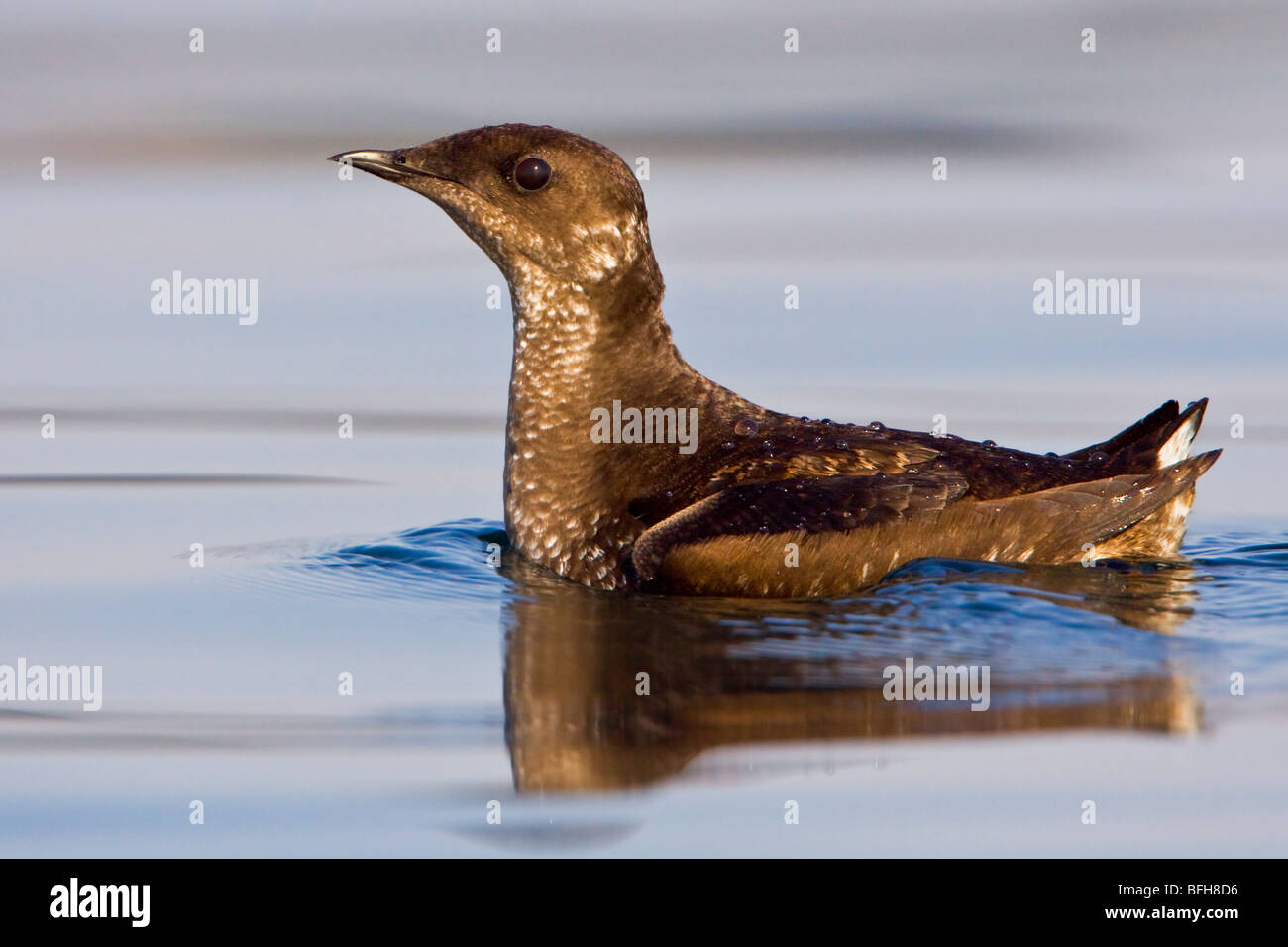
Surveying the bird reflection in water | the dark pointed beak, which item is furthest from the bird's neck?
the dark pointed beak

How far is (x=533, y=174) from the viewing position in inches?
423

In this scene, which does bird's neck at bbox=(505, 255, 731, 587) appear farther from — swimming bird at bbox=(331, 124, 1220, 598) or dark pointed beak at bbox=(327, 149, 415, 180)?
dark pointed beak at bbox=(327, 149, 415, 180)

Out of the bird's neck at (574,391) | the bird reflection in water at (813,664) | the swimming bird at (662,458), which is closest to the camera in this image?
the bird reflection in water at (813,664)

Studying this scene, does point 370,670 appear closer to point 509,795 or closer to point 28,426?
point 509,795

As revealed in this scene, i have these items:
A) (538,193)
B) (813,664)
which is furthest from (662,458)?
(813,664)

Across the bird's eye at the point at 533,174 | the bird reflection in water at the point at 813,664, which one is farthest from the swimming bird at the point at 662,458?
the bird reflection in water at the point at 813,664

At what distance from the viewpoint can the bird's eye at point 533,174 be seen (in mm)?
10750

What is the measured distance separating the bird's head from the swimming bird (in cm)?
1

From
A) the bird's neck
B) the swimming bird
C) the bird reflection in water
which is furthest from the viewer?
the bird's neck

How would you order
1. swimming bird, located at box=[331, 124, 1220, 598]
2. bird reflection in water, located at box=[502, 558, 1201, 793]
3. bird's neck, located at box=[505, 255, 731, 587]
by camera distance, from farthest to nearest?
bird's neck, located at box=[505, 255, 731, 587], swimming bird, located at box=[331, 124, 1220, 598], bird reflection in water, located at box=[502, 558, 1201, 793]

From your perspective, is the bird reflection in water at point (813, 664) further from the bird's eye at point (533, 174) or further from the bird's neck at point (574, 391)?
the bird's eye at point (533, 174)

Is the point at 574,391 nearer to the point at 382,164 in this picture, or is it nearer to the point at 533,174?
the point at 533,174

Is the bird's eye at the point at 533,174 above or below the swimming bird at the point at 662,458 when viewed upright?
above

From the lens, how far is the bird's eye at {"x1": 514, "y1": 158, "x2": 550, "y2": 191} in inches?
423
